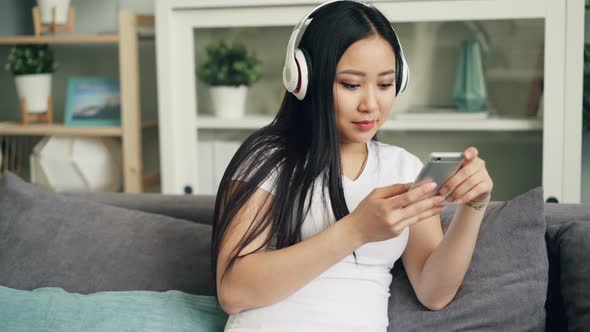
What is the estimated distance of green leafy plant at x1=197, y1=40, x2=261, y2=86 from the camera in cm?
270

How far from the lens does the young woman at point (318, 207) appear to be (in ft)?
3.93

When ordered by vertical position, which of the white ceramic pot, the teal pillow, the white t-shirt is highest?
the white ceramic pot

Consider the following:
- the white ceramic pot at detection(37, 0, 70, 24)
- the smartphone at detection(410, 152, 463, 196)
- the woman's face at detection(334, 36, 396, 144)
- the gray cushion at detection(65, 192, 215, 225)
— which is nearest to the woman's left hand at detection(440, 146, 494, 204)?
the smartphone at detection(410, 152, 463, 196)

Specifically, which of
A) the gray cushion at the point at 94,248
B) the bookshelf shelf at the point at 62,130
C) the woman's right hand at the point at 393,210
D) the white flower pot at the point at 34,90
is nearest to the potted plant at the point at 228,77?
the bookshelf shelf at the point at 62,130

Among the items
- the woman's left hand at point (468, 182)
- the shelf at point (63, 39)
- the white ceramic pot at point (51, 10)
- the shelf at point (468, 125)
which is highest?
the white ceramic pot at point (51, 10)

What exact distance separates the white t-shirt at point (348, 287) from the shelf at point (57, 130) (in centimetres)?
170

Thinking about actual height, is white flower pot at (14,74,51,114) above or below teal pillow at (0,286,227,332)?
above

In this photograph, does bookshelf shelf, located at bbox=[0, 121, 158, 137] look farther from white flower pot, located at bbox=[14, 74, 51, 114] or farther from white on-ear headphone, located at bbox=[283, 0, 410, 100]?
white on-ear headphone, located at bbox=[283, 0, 410, 100]

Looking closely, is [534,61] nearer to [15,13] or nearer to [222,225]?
[222,225]

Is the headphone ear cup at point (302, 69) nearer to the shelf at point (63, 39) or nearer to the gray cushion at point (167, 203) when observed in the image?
the gray cushion at point (167, 203)

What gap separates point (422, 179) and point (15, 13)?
2718mm

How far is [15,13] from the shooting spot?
10.7ft

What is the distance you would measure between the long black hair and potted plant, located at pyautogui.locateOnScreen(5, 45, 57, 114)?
1932 mm

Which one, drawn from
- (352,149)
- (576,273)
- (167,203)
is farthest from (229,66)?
(576,273)
